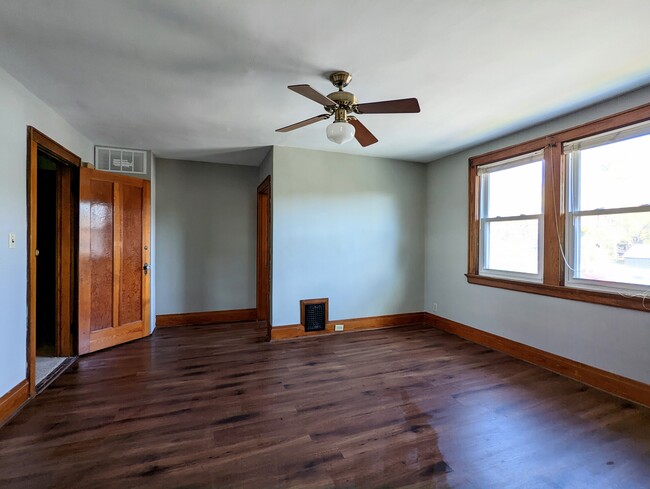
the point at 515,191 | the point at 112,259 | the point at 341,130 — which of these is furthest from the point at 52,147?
the point at 515,191

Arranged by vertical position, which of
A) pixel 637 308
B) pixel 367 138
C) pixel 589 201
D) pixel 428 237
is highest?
pixel 367 138

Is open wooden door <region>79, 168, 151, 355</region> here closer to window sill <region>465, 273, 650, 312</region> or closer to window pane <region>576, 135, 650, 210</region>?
window sill <region>465, 273, 650, 312</region>

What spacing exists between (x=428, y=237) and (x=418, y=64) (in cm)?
305

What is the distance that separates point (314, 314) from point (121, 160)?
3.19 m

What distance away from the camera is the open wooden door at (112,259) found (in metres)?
3.29

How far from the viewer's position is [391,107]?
2.03 meters

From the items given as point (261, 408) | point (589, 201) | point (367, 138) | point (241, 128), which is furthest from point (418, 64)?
point (261, 408)

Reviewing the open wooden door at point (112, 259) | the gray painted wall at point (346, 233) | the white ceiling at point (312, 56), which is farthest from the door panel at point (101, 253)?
the gray painted wall at point (346, 233)

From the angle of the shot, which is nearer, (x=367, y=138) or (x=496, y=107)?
(x=367, y=138)

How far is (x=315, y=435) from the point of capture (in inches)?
77.7

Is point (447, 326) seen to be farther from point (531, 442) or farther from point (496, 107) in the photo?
point (496, 107)

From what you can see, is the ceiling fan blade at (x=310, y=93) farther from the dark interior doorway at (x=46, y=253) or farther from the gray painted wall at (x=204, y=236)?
the dark interior doorway at (x=46, y=253)

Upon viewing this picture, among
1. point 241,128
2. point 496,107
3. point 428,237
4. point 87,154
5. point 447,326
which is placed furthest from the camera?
point 428,237

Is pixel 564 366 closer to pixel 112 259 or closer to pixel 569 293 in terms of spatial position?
pixel 569 293
